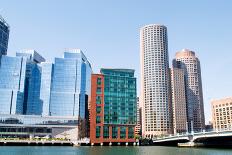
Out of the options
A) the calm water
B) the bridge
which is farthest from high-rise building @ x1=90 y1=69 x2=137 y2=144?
the calm water

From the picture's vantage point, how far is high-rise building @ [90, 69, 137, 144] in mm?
171250

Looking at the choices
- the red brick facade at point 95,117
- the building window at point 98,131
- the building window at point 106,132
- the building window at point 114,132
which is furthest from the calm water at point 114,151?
the building window at point 114,132

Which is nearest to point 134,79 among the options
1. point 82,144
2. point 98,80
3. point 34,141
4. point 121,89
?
point 121,89

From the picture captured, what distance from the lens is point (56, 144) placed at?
169m

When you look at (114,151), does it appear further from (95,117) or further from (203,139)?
(95,117)

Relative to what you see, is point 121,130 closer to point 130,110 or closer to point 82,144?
point 130,110

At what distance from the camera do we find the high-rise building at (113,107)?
171 metres

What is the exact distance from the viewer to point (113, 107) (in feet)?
582

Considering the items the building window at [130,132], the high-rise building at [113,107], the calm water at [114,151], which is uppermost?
the high-rise building at [113,107]

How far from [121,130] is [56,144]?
40769 millimetres

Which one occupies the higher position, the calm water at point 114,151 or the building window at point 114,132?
the building window at point 114,132

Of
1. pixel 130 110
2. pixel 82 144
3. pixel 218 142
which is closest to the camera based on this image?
pixel 218 142

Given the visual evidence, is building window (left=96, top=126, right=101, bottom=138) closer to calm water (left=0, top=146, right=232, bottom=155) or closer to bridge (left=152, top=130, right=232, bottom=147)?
bridge (left=152, top=130, right=232, bottom=147)

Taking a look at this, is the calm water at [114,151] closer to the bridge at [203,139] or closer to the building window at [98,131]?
the bridge at [203,139]
